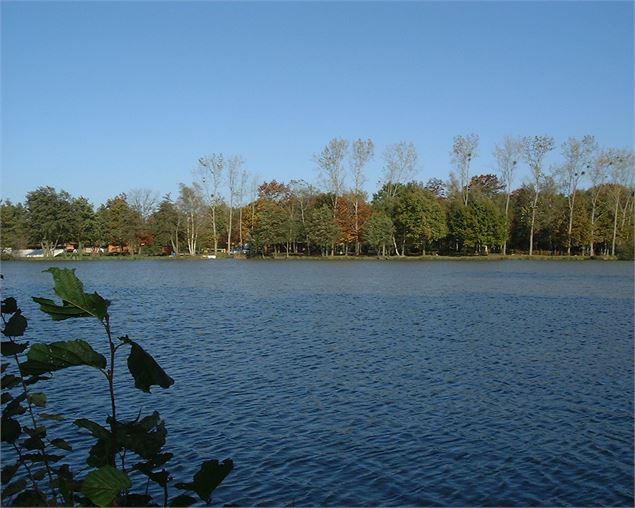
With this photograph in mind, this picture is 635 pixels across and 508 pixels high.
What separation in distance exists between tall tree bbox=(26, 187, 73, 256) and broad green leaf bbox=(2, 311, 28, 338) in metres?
98.2

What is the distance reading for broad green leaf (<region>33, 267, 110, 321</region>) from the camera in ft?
9.31

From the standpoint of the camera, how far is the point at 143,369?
2912 millimetres

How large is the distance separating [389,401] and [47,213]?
92195mm

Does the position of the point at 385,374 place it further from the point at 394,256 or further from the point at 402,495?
the point at 394,256

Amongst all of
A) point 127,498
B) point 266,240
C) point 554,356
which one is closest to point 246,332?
point 554,356

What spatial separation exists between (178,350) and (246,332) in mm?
4340

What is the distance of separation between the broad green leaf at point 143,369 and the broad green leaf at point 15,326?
1389 millimetres

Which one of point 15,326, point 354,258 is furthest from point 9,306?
point 354,258

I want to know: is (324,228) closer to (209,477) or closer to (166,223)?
(166,223)

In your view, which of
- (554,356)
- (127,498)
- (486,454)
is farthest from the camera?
(554,356)

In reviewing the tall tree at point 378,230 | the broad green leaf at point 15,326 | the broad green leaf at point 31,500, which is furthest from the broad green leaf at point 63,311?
the tall tree at point 378,230

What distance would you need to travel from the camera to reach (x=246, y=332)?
23.8 m

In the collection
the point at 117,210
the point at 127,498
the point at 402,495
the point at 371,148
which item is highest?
the point at 371,148

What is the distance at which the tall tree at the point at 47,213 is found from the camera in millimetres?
93438
